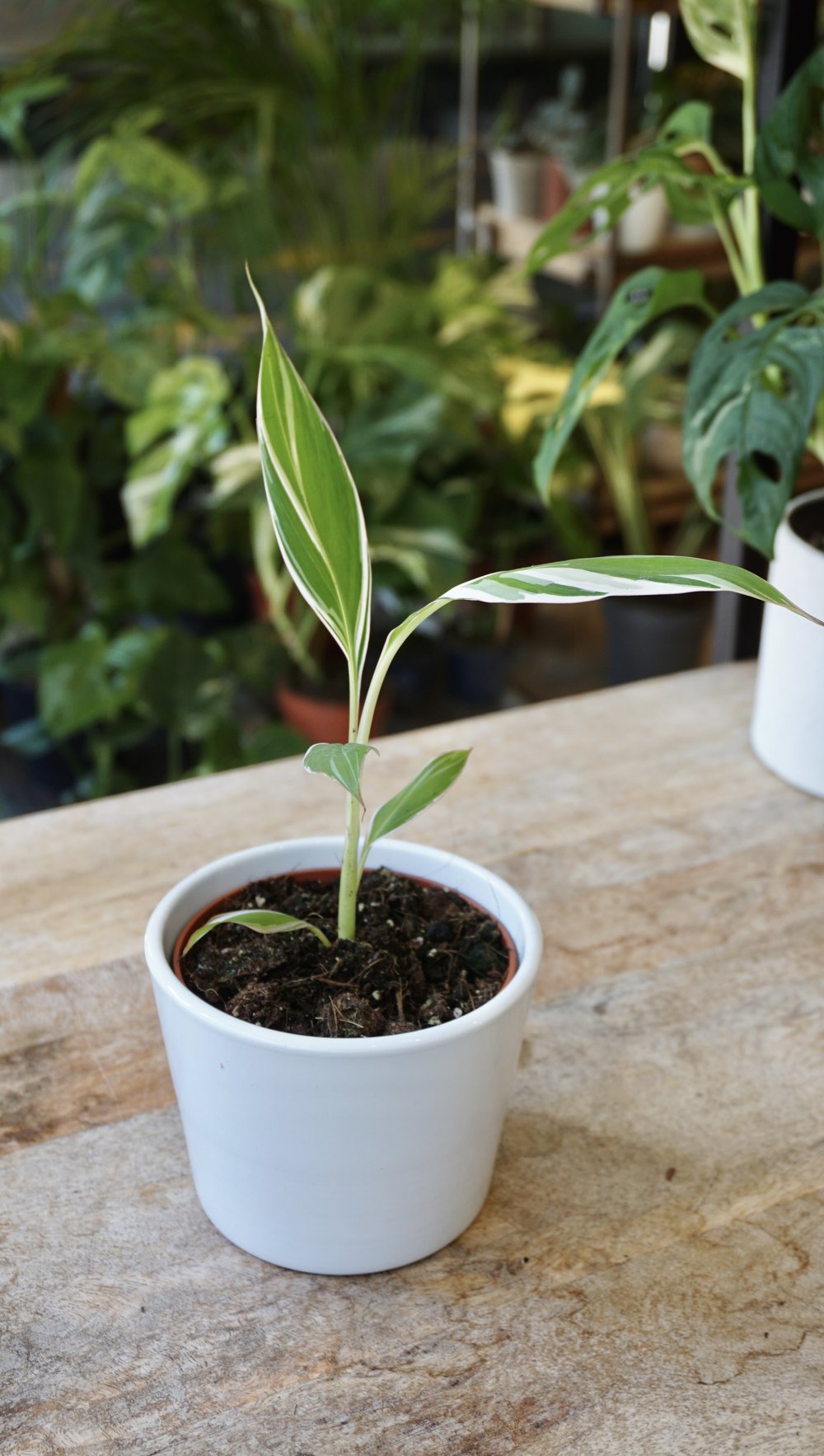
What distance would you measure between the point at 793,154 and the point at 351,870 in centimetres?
60

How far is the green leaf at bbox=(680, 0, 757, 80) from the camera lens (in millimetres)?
926

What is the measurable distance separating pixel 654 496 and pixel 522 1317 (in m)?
2.14

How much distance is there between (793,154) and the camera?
87 centimetres

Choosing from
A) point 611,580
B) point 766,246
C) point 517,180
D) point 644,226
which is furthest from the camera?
point 517,180

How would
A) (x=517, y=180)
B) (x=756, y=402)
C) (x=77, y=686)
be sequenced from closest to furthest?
(x=756, y=402)
(x=77, y=686)
(x=517, y=180)

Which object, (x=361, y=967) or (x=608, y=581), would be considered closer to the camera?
(x=608, y=581)

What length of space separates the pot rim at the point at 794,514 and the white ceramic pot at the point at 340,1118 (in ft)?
1.35

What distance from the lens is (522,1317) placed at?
0.57 m

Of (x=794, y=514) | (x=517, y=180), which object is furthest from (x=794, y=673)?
(x=517, y=180)

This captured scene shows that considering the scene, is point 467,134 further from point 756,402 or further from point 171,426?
point 756,402

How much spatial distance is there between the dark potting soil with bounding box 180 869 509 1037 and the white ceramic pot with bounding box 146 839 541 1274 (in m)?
0.02

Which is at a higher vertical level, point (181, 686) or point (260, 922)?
point (260, 922)

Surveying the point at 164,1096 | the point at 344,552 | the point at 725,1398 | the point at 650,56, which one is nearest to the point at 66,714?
the point at 164,1096

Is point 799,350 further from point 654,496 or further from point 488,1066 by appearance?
point 654,496
